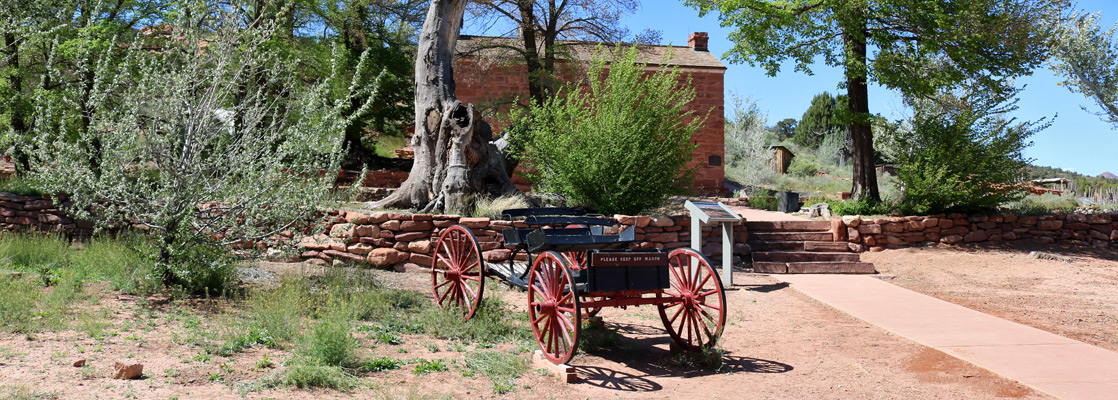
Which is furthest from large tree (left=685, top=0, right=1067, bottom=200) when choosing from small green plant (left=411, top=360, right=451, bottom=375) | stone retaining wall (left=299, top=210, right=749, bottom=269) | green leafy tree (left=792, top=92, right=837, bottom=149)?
green leafy tree (left=792, top=92, right=837, bottom=149)

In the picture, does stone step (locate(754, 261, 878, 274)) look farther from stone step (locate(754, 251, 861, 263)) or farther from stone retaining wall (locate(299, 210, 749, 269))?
stone retaining wall (locate(299, 210, 749, 269))

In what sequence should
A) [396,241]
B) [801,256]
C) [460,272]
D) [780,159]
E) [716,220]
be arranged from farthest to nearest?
1. [780,159]
2. [801,256]
3. [396,241]
4. [716,220]
5. [460,272]

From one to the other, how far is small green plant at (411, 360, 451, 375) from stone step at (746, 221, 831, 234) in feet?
26.2

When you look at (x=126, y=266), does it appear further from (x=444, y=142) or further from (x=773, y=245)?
(x=773, y=245)

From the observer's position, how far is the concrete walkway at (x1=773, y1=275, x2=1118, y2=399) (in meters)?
5.14

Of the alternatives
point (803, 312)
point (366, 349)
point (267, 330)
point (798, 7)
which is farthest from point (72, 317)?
point (798, 7)

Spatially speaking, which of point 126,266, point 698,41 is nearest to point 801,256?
point 126,266

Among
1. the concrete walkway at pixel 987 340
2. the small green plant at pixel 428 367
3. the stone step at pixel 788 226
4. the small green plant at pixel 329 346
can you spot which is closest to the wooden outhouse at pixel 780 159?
the stone step at pixel 788 226

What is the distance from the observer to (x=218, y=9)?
6.90 m

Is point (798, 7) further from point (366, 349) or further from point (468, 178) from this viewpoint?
point (366, 349)

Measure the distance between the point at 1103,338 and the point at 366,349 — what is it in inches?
263

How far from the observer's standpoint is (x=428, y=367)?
5.06 metres

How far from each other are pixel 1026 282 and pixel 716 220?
4795 mm

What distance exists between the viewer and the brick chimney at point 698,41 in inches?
1052
